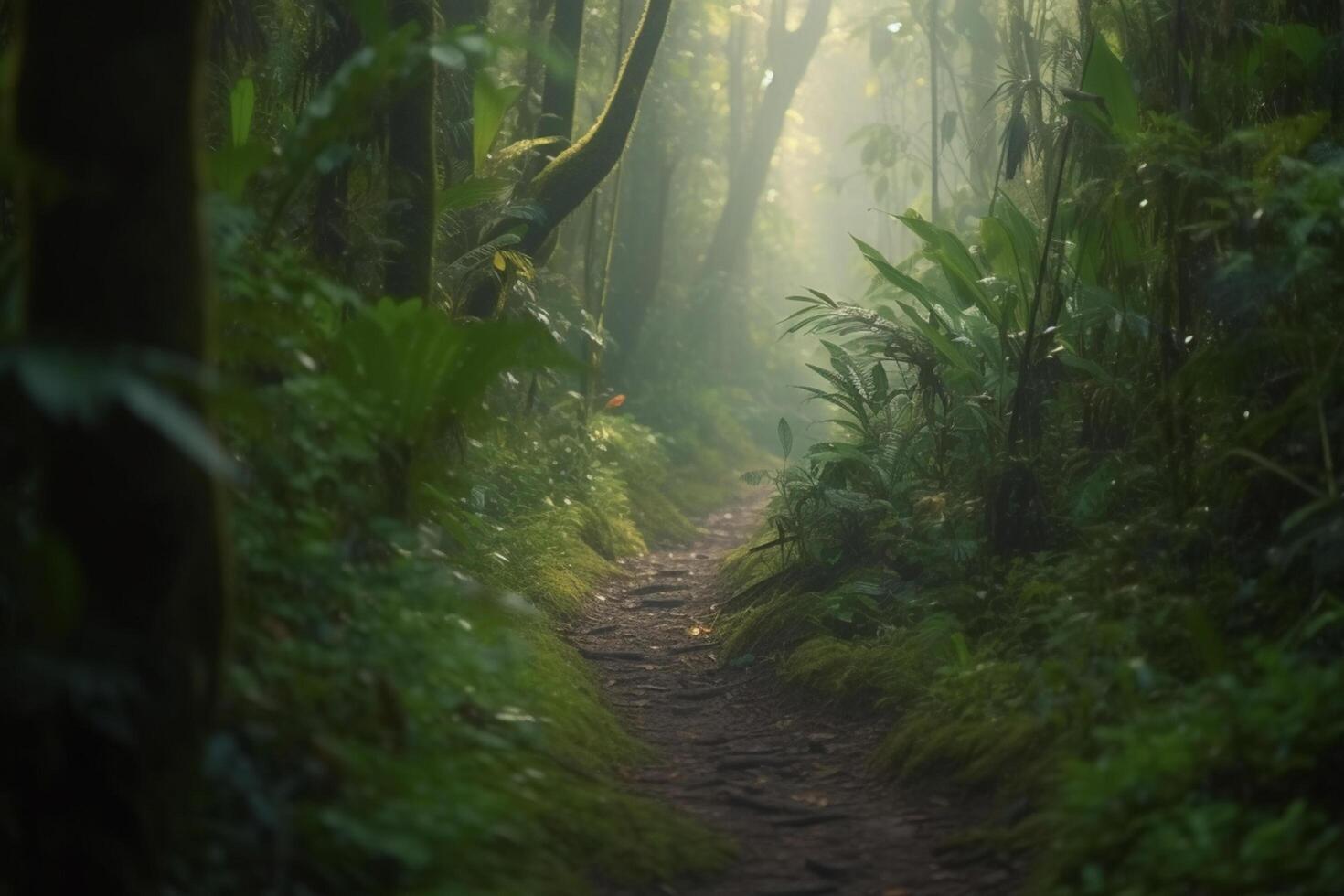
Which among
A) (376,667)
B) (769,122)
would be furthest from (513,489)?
(769,122)

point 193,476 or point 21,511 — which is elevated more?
point 193,476

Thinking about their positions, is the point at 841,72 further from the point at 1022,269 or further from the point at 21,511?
the point at 21,511

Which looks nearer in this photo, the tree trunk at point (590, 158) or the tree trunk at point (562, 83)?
the tree trunk at point (590, 158)

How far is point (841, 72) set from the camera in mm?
43812

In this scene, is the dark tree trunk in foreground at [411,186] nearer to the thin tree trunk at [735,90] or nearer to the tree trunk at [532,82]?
the tree trunk at [532,82]

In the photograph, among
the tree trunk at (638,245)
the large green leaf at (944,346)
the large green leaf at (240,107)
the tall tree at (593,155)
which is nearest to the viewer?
the large green leaf at (240,107)

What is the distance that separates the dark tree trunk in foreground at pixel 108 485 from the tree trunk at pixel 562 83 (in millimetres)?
6818

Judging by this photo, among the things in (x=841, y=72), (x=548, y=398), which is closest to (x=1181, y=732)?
(x=548, y=398)

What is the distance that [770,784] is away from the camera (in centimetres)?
499

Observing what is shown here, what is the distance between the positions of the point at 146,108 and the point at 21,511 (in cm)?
114

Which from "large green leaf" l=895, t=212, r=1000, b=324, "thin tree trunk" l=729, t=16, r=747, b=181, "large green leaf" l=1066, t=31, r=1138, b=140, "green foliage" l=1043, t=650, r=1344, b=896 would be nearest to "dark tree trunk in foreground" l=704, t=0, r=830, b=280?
"thin tree trunk" l=729, t=16, r=747, b=181

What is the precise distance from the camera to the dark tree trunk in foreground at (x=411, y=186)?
6.07 m

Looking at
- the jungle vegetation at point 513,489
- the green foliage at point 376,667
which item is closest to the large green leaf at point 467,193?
the jungle vegetation at point 513,489

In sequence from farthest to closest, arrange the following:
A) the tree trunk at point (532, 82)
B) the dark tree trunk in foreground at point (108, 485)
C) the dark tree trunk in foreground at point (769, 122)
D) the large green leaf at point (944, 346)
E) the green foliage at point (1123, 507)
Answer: the dark tree trunk in foreground at point (769, 122)
the tree trunk at point (532, 82)
the large green leaf at point (944, 346)
the green foliage at point (1123, 507)
the dark tree trunk in foreground at point (108, 485)
